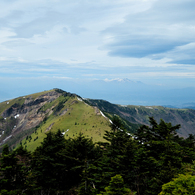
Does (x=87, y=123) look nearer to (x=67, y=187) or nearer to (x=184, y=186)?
(x=67, y=187)

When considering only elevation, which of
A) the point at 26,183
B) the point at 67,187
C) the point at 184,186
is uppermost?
the point at 184,186

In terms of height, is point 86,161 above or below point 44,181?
above

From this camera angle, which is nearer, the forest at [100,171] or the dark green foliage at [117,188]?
the dark green foliage at [117,188]

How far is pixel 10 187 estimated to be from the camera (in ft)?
82.4

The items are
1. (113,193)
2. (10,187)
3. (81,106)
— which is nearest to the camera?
(113,193)

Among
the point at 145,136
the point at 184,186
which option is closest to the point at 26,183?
the point at 184,186

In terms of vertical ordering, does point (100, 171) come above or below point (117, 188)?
below

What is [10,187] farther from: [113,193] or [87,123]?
[87,123]

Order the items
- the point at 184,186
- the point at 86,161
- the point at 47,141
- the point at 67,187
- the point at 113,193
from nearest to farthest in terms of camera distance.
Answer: the point at 184,186 < the point at 113,193 < the point at 86,161 < the point at 67,187 < the point at 47,141

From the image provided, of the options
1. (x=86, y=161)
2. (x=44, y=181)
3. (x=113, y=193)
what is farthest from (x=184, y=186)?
(x=44, y=181)

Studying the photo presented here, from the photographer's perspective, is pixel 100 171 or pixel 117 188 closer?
pixel 117 188

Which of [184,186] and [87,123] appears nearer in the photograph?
[184,186]

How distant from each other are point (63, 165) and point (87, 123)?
343ft

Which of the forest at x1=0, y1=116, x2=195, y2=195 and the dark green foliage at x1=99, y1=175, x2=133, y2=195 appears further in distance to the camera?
the forest at x1=0, y1=116, x2=195, y2=195
